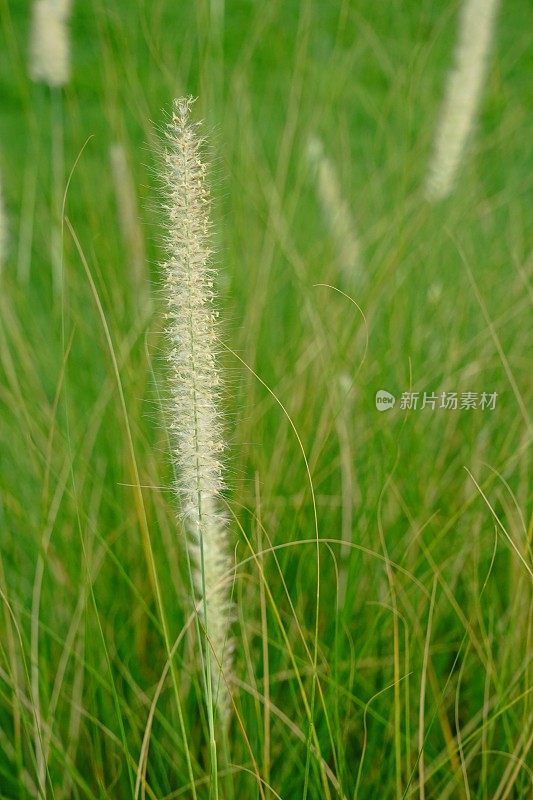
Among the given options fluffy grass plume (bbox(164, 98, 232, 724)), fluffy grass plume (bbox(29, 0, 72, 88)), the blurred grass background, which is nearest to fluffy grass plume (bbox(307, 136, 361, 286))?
the blurred grass background

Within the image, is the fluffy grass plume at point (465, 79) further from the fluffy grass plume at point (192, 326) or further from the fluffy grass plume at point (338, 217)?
the fluffy grass plume at point (192, 326)

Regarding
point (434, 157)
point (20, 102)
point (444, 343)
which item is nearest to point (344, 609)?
point (444, 343)

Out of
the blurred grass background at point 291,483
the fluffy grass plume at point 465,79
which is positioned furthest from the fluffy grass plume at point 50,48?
the fluffy grass plume at point 465,79

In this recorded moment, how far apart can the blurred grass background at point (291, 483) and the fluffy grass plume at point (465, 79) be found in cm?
8

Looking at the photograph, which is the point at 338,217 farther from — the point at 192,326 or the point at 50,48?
the point at 192,326

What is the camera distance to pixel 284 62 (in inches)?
55.2

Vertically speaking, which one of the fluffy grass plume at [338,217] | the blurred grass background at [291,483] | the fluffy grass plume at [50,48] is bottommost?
the blurred grass background at [291,483]

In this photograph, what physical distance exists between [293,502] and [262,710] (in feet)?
0.61

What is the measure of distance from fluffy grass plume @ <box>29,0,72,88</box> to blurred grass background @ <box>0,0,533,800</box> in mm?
77

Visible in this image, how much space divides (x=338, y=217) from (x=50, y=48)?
1.16 ft

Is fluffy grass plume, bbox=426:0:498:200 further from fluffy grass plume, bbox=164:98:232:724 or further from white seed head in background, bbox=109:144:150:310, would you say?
fluffy grass plume, bbox=164:98:232:724

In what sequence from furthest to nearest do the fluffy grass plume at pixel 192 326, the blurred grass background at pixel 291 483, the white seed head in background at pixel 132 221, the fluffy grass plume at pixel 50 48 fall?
the fluffy grass plume at pixel 50 48
the white seed head in background at pixel 132 221
the blurred grass background at pixel 291 483
the fluffy grass plume at pixel 192 326

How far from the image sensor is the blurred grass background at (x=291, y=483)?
0.70 m

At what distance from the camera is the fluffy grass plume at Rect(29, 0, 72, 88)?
1021 millimetres
